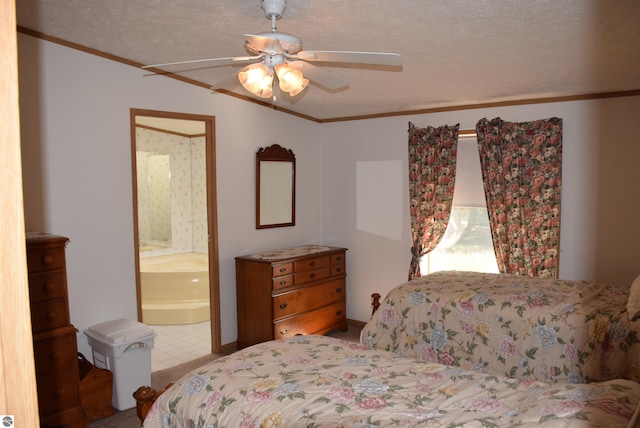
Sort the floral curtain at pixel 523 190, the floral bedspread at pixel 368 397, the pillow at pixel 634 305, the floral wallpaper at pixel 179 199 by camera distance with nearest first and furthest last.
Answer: the floral bedspread at pixel 368 397, the pillow at pixel 634 305, the floral curtain at pixel 523 190, the floral wallpaper at pixel 179 199

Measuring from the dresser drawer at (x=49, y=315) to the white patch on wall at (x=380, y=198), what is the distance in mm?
3174

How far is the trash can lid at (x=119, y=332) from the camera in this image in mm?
3447

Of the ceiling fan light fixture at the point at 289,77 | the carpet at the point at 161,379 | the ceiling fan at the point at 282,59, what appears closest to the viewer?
the ceiling fan at the point at 282,59

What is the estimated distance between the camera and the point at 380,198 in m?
5.30

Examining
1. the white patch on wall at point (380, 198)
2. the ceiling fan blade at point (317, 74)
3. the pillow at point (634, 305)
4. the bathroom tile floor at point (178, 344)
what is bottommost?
the bathroom tile floor at point (178, 344)

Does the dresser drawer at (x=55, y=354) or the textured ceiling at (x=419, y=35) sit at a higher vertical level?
the textured ceiling at (x=419, y=35)

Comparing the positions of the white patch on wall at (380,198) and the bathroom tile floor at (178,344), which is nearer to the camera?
the bathroom tile floor at (178,344)

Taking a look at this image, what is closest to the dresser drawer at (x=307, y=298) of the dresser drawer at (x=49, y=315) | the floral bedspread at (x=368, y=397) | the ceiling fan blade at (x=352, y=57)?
the dresser drawer at (x=49, y=315)

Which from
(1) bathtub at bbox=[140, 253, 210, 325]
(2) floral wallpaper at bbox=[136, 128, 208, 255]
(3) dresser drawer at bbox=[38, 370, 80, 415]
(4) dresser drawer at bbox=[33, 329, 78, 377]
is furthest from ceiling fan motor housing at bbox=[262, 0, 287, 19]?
(2) floral wallpaper at bbox=[136, 128, 208, 255]

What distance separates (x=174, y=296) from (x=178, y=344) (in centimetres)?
108

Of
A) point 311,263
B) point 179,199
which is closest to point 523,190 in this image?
point 311,263

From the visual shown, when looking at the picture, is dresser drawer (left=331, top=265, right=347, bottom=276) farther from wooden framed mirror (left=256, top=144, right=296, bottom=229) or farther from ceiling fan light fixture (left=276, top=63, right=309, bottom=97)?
ceiling fan light fixture (left=276, top=63, right=309, bottom=97)

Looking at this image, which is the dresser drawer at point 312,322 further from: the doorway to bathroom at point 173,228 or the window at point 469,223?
the window at point 469,223

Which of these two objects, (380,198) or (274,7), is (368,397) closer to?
(274,7)
